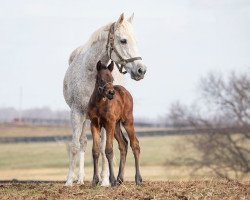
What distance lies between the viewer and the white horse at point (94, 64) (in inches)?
452

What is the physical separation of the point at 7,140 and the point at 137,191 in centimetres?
6561

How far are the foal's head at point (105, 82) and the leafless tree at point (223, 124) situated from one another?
33.9 m

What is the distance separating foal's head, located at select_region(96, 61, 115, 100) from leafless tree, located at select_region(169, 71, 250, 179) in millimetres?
33861

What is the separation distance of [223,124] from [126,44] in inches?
1587

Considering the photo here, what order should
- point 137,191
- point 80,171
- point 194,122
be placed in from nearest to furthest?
1. point 137,191
2. point 80,171
3. point 194,122

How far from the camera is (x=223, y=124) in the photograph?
51.0 m

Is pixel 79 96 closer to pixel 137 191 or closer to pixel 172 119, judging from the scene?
pixel 137 191

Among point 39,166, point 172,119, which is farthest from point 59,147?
point 172,119

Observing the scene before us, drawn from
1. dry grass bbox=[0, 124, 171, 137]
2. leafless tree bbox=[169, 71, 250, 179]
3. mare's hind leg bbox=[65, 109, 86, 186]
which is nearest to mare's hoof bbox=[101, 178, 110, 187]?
mare's hind leg bbox=[65, 109, 86, 186]

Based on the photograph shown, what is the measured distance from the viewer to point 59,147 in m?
74.0

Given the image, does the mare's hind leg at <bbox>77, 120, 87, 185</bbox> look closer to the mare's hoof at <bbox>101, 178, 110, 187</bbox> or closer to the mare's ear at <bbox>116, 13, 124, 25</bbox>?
the mare's hoof at <bbox>101, 178, 110, 187</bbox>

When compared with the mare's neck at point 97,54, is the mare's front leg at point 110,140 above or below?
below

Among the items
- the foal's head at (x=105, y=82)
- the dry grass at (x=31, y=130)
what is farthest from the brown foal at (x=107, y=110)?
the dry grass at (x=31, y=130)

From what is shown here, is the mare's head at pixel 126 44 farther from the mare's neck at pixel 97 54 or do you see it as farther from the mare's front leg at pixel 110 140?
the mare's front leg at pixel 110 140
